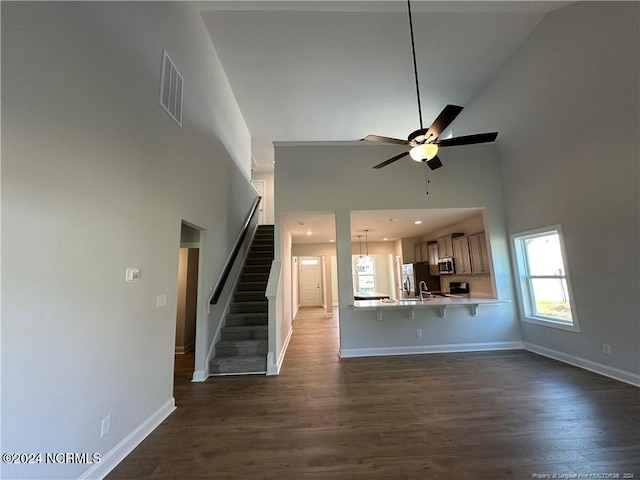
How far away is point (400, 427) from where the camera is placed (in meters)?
2.33

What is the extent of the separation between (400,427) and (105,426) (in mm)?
2300

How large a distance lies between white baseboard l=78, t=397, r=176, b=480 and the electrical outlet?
0.15m

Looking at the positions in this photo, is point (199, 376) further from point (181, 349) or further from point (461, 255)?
point (461, 255)

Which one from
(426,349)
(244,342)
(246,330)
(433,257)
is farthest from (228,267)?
(433,257)

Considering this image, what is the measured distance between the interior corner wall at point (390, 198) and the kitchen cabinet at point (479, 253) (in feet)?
1.17

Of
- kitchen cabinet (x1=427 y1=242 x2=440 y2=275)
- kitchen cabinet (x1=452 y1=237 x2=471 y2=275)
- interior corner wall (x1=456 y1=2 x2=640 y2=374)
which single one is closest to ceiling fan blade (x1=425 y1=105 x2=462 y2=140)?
interior corner wall (x1=456 y1=2 x2=640 y2=374)

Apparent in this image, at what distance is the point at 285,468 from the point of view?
1.87 m

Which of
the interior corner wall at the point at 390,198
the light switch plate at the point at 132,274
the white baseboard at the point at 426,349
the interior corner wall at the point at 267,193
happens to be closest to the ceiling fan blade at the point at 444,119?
the interior corner wall at the point at 390,198

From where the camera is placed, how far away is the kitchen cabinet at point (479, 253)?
5040 millimetres

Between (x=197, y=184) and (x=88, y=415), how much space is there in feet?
8.52

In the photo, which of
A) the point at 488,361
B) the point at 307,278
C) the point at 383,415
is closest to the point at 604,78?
the point at 488,361

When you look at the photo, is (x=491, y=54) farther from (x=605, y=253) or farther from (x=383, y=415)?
(x=383, y=415)

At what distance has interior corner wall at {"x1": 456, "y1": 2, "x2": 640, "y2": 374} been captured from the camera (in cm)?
300

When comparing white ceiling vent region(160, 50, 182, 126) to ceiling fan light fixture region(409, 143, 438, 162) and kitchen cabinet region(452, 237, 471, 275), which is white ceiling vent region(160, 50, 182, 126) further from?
kitchen cabinet region(452, 237, 471, 275)
